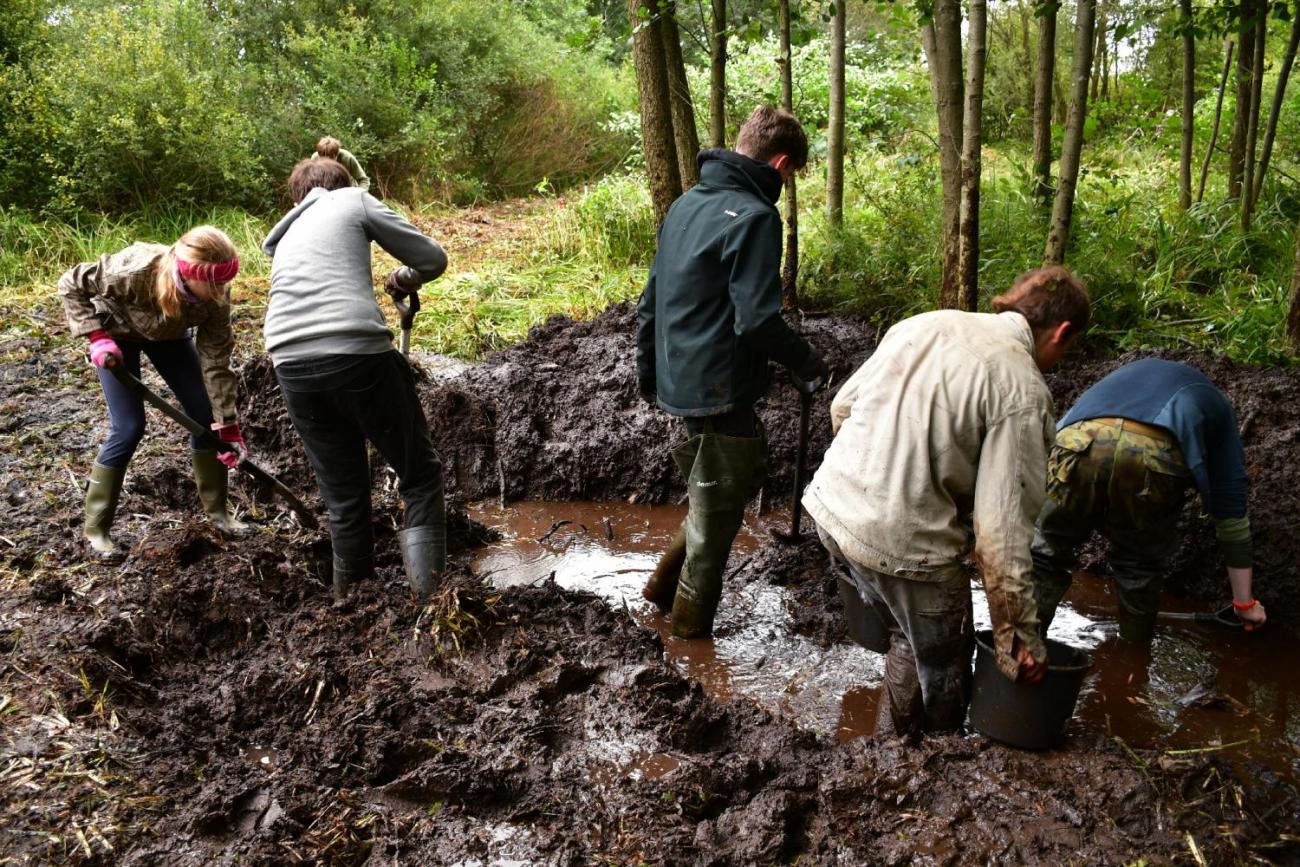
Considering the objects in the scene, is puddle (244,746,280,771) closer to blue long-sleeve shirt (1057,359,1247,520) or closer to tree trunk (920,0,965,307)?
blue long-sleeve shirt (1057,359,1247,520)

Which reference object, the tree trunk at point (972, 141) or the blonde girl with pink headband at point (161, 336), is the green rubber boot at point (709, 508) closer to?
the tree trunk at point (972, 141)

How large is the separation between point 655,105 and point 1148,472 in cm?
425

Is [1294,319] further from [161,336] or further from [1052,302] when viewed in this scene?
[161,336]

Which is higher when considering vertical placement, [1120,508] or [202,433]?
[202,433]

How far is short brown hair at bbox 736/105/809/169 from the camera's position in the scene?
12.2 feet

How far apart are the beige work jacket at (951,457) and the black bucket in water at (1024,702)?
0.65 ft

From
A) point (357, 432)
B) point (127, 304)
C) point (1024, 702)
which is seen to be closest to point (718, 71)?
point (357, 432)

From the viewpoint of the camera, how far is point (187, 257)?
165 inches

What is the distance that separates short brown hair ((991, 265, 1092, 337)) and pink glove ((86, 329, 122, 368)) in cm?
390

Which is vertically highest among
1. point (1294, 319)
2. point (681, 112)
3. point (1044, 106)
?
point (681, 112)

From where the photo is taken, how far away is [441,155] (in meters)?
14.0

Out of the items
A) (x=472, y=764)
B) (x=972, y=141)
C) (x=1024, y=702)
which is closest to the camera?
(x=1024, y=702)

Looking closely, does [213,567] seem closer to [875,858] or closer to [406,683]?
[406,683]

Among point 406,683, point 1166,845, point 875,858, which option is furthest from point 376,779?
point 1166,845
